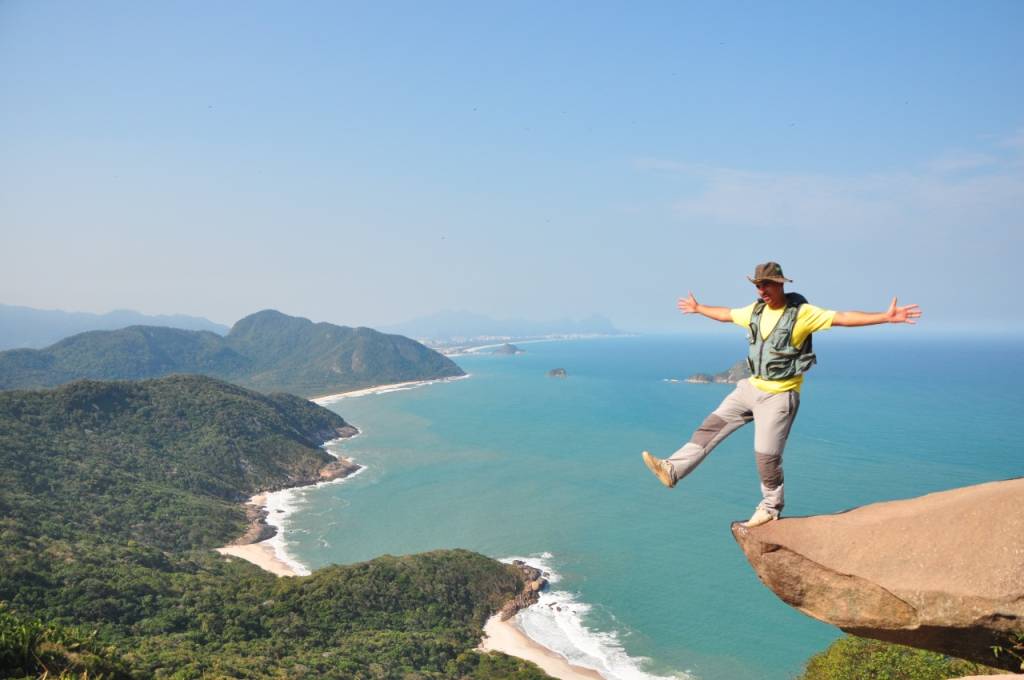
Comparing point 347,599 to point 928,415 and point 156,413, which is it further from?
point 928,415

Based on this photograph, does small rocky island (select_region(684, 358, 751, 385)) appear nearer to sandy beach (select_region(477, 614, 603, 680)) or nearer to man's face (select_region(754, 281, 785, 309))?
sandy beach (select_region(477, 614, 603, 680))

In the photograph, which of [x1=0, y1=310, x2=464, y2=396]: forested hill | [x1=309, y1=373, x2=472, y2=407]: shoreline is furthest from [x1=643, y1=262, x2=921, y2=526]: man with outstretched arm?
[x1=0, y1=310, x2=464, y2=396]: forested hill

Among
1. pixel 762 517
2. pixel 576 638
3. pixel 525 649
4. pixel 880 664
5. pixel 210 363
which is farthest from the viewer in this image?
pixel 210 363

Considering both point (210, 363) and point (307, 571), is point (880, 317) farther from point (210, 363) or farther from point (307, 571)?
point (210, 363)

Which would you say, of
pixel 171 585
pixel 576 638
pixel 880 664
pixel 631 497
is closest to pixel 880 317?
pixel 880 664

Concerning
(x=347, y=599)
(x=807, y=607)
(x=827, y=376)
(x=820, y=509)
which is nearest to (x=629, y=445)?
(x=820, y=509)

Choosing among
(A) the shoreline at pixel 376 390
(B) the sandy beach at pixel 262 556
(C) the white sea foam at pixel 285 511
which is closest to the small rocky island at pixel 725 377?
(A) the shoreline at pixel 376 390
